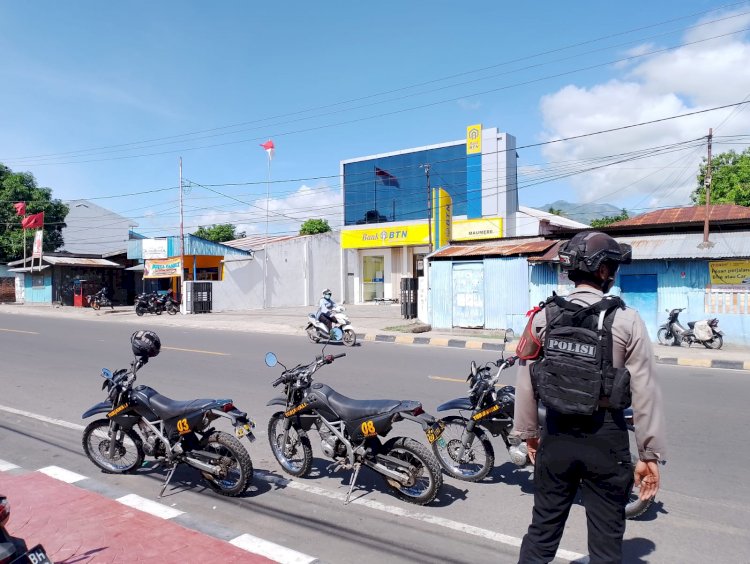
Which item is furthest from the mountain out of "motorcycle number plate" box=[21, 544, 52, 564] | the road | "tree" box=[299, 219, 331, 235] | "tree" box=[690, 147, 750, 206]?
"motorcycle number plate" box=[21, 544, 52, 564]

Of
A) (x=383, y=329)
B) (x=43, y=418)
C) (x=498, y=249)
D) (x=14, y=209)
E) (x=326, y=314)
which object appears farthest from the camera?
(x=14, y=209)

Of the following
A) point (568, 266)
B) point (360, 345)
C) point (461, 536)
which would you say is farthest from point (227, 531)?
point (360, 345)

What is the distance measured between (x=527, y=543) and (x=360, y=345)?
12769mm

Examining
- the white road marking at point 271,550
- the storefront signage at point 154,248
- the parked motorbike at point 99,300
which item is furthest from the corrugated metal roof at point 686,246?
the parked motorbike at point 99,300

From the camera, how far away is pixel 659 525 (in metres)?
4.03

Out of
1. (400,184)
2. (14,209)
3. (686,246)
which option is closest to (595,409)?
(686,246)

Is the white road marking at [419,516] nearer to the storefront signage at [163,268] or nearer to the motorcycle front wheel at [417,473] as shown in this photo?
the motorcycle front wheel at [417,473]

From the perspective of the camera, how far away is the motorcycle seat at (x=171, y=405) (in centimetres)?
459

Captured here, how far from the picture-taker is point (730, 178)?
30.1 meters

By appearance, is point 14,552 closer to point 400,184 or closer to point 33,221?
point 400,184

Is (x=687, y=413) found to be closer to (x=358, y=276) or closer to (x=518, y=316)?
(x=518, y=316)

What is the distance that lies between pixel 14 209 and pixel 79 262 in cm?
972

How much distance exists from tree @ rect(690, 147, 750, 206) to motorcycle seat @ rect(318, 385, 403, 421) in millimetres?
29603

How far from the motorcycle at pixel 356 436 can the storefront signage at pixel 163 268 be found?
23850 millimetres
